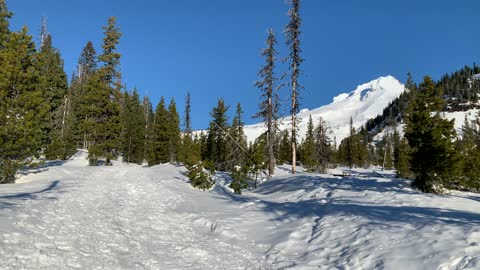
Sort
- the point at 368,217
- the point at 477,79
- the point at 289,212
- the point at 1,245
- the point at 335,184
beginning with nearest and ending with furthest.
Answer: the point at 1,245 → the point at 368,217 → the point at 289,212 → the point at 335,184 → the point at 477,79

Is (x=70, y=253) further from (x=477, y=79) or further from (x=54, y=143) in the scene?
(x=477, y=79)

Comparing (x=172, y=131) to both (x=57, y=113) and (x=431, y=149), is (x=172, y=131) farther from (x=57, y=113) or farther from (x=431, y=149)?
(x=431, y=149)

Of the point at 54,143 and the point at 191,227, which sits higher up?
the point at 54,143

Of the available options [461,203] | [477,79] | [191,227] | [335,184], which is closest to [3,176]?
[191,227]

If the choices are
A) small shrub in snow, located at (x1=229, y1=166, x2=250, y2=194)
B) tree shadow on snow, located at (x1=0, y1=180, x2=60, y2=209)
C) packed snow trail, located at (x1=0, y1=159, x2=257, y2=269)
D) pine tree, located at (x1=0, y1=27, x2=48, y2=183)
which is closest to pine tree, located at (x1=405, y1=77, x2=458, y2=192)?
small shrub in snow, located at (x1=229, y1=166, x2=250, y2=194)

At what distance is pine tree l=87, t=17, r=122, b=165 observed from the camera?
33.5m

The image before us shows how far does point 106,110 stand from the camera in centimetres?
3447

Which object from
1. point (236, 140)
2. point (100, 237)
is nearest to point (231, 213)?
point (100, 237)

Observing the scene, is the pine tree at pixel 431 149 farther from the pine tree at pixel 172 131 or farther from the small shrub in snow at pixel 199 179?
the pine tree at pixel 172 131

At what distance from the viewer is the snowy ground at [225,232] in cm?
745

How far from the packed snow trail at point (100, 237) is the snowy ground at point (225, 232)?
26mm

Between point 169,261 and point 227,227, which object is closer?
point 169,261

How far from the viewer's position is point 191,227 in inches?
479

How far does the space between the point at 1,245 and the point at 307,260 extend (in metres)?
6.59
